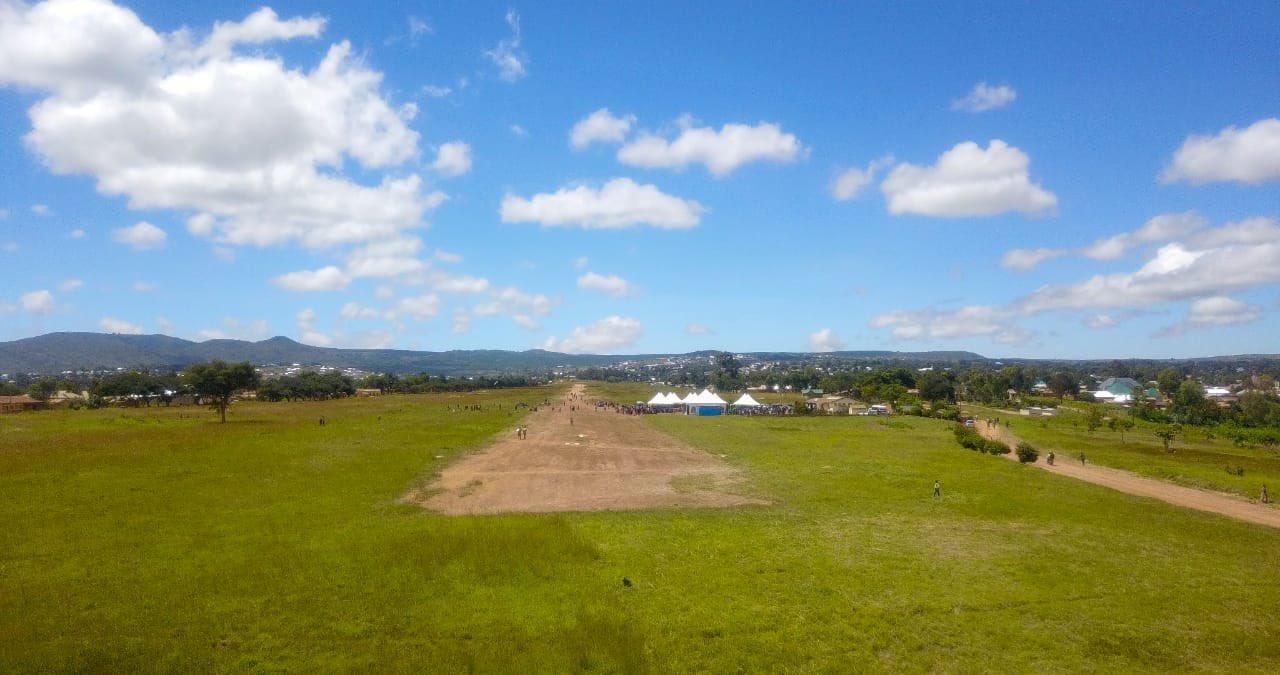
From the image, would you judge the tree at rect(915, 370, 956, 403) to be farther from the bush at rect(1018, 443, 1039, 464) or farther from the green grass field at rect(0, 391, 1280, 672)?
the green grass field at rect(0, 391, 1280, 672)

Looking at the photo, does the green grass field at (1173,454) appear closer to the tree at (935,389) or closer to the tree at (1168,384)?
the tree at (935,389)

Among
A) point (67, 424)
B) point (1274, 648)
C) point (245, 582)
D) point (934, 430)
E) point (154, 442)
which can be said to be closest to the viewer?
point (1274, 648)

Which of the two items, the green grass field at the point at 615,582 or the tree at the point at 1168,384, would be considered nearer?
the green grass field at the point at 615,582

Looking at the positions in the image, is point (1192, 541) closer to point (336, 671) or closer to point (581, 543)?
point (581, 543)

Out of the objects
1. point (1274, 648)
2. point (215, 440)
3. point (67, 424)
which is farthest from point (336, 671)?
point (67, 424)

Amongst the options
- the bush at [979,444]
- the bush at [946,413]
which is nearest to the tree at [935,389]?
the bush at [946,413]

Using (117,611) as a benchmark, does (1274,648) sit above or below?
below

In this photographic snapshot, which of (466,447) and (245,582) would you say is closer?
(245,582)
